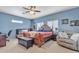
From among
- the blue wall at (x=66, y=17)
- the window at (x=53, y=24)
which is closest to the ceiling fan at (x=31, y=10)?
the blue wall at (x=66, y=17)

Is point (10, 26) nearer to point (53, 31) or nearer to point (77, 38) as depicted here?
point (53, 31)

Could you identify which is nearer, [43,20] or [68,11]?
[68,11]

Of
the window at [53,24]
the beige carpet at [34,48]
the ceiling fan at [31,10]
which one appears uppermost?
the ceiling fan at [31,10]

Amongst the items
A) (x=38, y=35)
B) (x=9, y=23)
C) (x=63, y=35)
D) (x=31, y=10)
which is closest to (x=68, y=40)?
(x=63, y=35)

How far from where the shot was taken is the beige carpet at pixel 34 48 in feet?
7.06

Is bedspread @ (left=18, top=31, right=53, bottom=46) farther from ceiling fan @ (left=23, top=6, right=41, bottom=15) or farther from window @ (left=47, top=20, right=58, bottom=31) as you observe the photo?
ceiling fan @ (left=23, top=6, right=41, bottom=15)

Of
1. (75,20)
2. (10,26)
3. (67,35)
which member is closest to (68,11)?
(75,20)

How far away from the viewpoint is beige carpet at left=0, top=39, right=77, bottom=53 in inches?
84.7

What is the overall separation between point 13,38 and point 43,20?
0.70 metres

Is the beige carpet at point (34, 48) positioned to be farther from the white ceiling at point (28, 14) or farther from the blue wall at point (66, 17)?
the white ceiling at point (28, 14)

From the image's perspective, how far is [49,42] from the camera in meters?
2.19

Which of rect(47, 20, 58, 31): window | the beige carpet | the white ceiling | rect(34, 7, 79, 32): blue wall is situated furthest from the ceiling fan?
the beige carpet

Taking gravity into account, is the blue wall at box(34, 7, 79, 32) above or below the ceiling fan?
below
